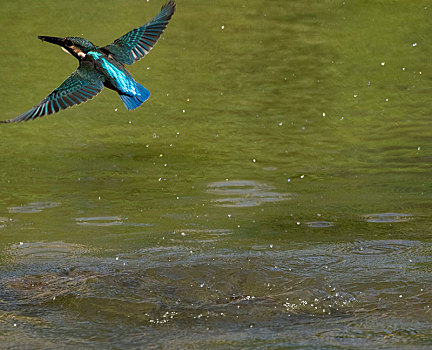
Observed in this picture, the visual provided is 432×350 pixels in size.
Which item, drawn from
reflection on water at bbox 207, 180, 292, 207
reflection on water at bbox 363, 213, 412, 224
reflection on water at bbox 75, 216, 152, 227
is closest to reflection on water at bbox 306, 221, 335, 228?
reflection on water at bbox 363, 213, 412, 224

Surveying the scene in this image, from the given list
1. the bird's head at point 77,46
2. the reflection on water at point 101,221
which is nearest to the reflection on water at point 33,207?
the reflection on water at point 101,221

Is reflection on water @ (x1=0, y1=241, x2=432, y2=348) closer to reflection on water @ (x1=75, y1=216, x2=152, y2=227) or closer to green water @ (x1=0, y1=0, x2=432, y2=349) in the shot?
green water @ (x1=0, y1=0, x2=432, y2=349)

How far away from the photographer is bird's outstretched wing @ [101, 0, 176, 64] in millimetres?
4496

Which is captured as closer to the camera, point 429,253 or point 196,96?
point 429,253

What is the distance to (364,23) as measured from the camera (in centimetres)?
1098

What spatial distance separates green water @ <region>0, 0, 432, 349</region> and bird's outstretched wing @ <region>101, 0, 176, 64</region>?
4.04 ft

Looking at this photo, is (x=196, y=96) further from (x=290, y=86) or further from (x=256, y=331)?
(x=256, y=331)

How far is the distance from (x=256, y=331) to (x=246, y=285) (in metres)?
0.66

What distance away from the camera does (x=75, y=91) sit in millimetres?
4121

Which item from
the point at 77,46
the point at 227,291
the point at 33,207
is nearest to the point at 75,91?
the point at 77,46

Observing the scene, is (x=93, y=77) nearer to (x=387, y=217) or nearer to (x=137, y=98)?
(x=137, y=98)

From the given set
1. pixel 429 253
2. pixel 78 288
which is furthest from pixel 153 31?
pixel 429 253

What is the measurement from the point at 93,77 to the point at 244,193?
7.94ft

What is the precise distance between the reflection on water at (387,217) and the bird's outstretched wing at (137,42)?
204cm
